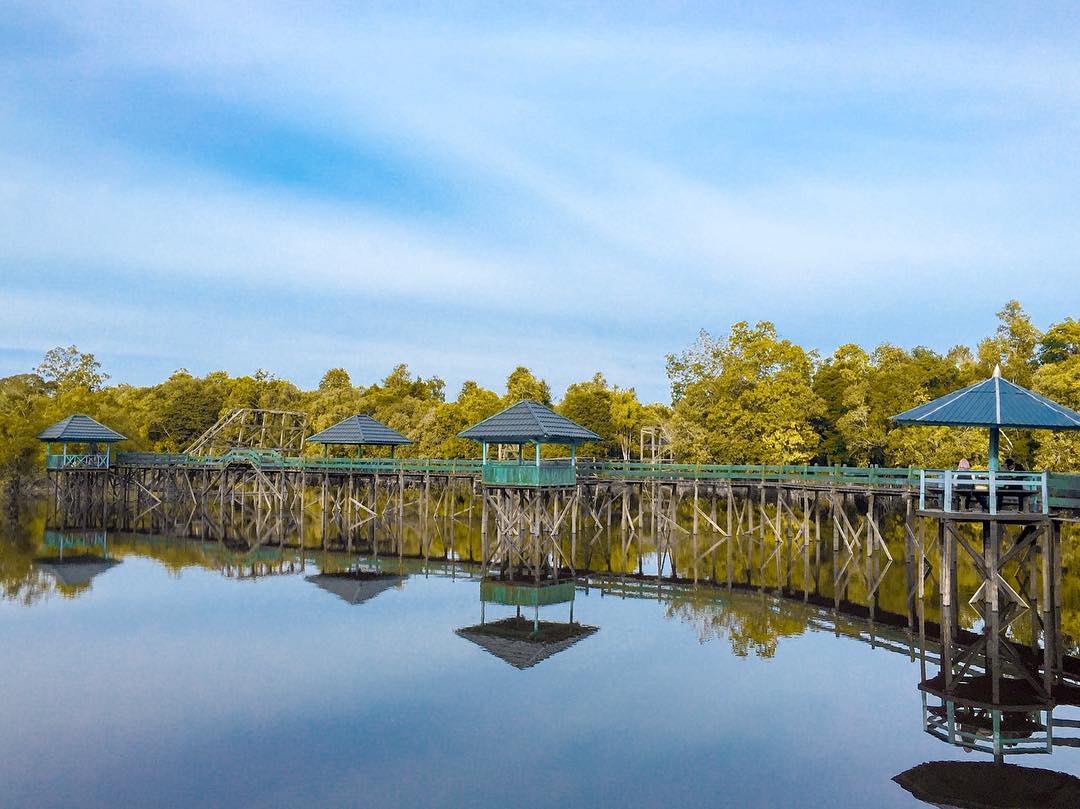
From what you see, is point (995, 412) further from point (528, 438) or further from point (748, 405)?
point (748, 405)

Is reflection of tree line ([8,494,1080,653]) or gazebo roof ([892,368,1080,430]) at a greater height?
gazebo roof ([892,368,1080,430])

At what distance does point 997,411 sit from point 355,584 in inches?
699

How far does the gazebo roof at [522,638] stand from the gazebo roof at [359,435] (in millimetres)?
19867

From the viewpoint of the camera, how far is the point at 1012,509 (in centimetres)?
1869

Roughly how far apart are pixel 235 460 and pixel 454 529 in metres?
12.7

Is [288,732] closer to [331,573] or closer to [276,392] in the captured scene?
[331,573]

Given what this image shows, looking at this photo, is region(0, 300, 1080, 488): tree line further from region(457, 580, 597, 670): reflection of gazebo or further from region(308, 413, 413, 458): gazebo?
region(457, 580, 597, 670): reflection of gazebo

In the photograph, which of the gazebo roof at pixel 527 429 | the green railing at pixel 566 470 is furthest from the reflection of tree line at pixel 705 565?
the gazebo roof at pixel 527 429

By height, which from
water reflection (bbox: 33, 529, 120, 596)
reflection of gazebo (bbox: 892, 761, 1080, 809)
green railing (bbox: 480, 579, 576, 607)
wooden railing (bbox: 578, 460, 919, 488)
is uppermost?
wooden railing (bbox: 578, 460, 919, 488)

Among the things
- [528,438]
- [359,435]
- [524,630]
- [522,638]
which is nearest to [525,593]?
[524,630]

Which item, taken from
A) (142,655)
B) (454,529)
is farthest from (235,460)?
(142,655)

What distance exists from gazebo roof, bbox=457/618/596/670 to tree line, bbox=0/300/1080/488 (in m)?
23.9

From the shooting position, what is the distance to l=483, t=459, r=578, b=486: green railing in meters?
29.5

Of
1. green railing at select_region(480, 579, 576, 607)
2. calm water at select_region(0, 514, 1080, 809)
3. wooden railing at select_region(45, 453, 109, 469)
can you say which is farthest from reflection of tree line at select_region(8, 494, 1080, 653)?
wooden railing at select_region(45, 453, 109, 469)
